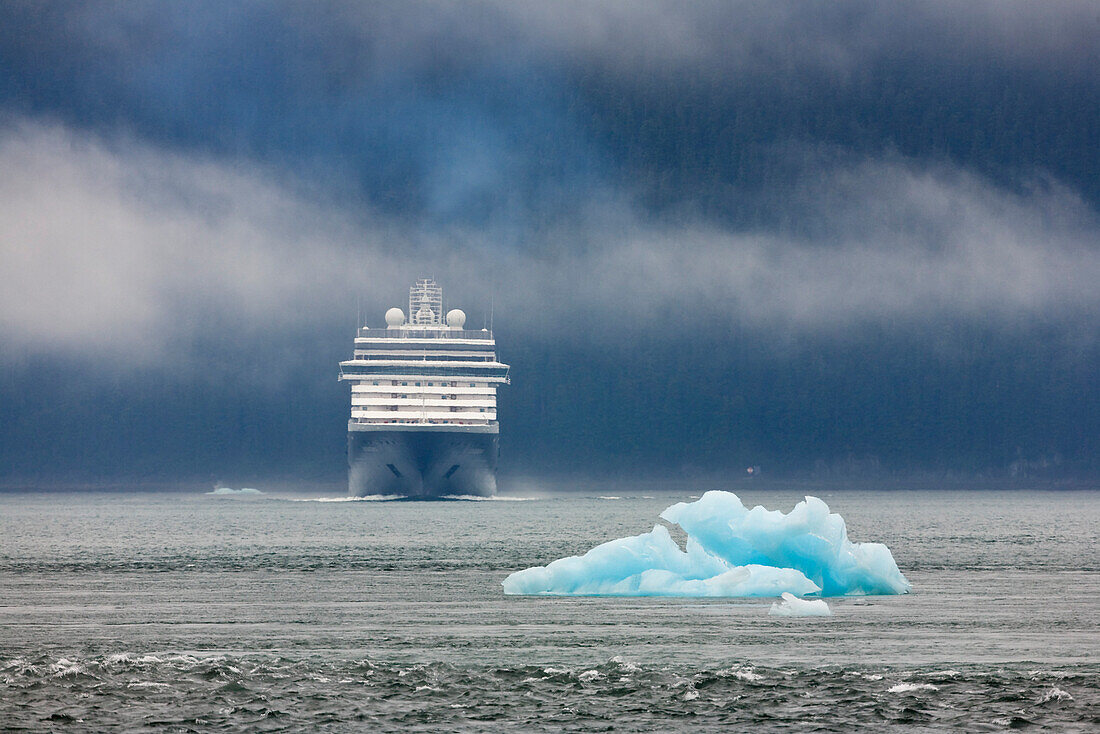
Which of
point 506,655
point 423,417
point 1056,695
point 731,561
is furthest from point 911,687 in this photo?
point 423,417

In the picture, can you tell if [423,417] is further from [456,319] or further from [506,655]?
[506,655]

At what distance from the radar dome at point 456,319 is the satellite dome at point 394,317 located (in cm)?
531

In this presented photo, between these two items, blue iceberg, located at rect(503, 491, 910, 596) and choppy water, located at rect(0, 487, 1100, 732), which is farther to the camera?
blue iceberg, located at rect(503, 491, 910, 596)

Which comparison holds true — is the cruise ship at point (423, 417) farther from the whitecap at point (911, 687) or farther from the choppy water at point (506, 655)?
the whitecap at point (911, 687)

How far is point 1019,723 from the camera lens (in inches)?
737

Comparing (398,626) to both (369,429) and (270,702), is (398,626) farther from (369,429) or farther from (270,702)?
(369,429)

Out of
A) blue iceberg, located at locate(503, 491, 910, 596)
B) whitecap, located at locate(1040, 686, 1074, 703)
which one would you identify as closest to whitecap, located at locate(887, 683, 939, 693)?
whitecap, located at locate(1040, 686, 1074, 703)

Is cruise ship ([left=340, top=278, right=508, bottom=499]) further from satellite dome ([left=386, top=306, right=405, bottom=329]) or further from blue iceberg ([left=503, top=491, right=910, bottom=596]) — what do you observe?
blue iceberg ([left=503, top=491, right=910, bottom=596])

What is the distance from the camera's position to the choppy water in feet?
64.1

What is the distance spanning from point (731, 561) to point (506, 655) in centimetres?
1349

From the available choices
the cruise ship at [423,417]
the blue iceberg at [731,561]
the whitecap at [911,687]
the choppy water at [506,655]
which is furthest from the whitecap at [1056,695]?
the cruise ship at [423,417]

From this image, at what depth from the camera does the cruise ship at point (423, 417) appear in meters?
120

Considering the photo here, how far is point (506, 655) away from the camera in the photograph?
2492cm

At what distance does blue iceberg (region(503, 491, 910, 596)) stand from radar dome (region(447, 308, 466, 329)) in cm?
10353
